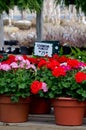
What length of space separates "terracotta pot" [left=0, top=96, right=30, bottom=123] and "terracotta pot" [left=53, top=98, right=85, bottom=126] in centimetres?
22

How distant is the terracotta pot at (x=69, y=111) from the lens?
2.67 metres

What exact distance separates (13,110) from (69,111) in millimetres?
383

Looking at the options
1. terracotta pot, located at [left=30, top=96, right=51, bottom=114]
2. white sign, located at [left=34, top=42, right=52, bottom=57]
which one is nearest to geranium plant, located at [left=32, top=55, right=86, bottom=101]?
terracotta pot, located at [left=30, top=96, right=51, bottom=114]

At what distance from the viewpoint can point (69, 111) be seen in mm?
2686

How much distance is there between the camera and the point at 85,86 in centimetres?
265

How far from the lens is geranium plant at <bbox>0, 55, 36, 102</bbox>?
2.72m

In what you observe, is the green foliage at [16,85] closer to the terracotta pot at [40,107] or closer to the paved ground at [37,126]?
the paved ground at [37,126]

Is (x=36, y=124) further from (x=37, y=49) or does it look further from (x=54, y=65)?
(x=37, y=49)

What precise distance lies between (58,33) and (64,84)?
1138 centimetres

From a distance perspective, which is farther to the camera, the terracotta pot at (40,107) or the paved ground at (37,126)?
the terracotta pot at (40,107)

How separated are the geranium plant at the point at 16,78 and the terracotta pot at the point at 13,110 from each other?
0.07 meters

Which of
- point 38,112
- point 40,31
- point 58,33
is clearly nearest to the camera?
point 38,112

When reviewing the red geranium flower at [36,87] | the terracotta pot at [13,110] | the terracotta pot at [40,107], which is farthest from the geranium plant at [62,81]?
the terracotta pot at [40,107]

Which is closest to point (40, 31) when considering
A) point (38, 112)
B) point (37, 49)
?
Result: point (37, 49)
